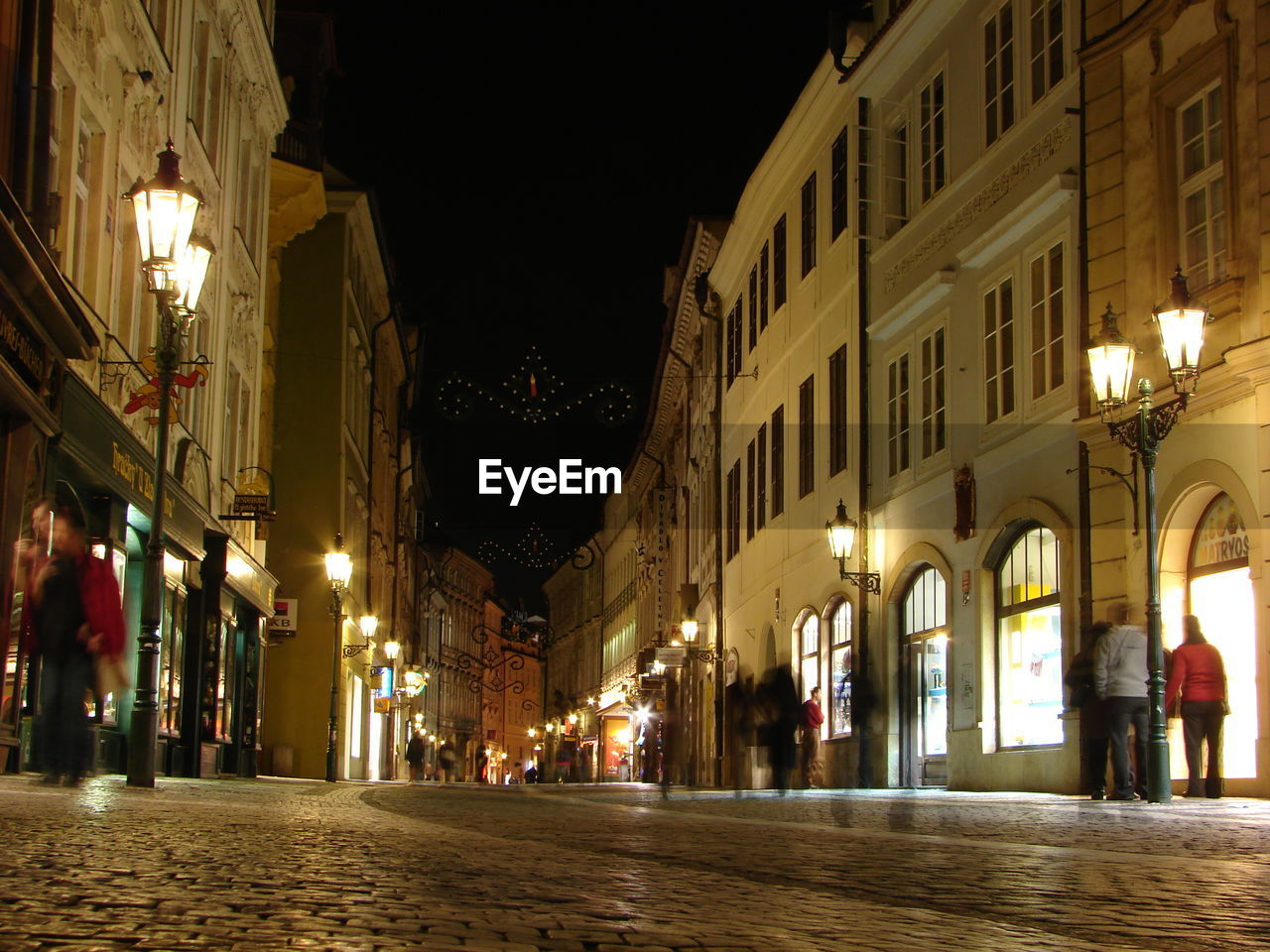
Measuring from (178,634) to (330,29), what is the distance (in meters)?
21.4

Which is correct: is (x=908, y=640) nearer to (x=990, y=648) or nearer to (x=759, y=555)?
(x=990, y=648)

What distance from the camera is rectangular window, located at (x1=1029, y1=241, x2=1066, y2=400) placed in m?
20.0

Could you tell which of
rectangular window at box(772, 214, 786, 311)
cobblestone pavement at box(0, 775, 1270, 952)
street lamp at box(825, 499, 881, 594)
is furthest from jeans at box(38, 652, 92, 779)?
rectangular window at box(772, 214, 786, 311)

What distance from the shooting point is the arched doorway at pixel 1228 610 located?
16719 mm

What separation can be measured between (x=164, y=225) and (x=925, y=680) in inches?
561

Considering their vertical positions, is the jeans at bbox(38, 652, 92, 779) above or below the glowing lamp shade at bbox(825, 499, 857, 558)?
below

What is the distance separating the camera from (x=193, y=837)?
7.89m

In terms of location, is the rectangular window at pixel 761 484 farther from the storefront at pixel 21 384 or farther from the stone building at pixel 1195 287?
the storefront at pixel 21 384

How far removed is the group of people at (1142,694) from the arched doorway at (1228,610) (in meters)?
0.32

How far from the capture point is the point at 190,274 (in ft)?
47.0

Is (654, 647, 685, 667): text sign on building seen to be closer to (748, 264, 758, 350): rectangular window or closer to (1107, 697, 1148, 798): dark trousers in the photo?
(748, 264, 758, 350): rectangular window

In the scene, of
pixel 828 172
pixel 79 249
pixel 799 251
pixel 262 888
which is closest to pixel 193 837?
pixel 262 888

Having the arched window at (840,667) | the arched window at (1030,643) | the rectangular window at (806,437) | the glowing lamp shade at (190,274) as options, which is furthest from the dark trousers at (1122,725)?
the rectangular window at (806,437)

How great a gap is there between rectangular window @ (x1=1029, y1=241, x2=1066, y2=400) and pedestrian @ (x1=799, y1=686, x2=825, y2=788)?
6.61 meters
